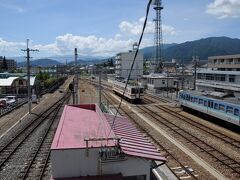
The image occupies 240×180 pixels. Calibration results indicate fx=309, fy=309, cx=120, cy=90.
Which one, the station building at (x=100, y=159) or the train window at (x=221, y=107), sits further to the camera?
the train window at (x=221, y=107)

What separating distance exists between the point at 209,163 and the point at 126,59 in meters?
89.9

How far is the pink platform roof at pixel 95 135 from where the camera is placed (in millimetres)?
9445

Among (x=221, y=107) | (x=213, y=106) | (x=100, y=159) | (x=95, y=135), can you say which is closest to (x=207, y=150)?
(x=221, y=107)

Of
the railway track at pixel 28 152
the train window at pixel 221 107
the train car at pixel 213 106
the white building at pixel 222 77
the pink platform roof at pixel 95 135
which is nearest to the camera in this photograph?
the pink platform roof at pixel 95 135

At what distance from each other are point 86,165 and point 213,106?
2063 centimetres

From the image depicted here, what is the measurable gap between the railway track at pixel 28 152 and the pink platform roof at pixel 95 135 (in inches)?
116

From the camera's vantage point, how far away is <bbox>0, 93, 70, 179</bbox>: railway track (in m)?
14.5

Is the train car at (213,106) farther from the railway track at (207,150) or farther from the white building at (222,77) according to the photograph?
the white building at (222,77)

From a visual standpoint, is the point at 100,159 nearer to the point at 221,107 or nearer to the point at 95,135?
the point at 95,135

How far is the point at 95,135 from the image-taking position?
1141 centimetres

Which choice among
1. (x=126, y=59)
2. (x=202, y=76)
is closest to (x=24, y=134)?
(x=202, y=76)

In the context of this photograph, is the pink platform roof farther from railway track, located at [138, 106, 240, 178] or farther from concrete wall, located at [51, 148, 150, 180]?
railway track, located at [138, 106, 240, 178]

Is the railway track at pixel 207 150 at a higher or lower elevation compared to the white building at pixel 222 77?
lower

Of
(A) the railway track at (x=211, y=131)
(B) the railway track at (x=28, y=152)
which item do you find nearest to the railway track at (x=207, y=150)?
(A) the railway track at (x=211, y=131)
